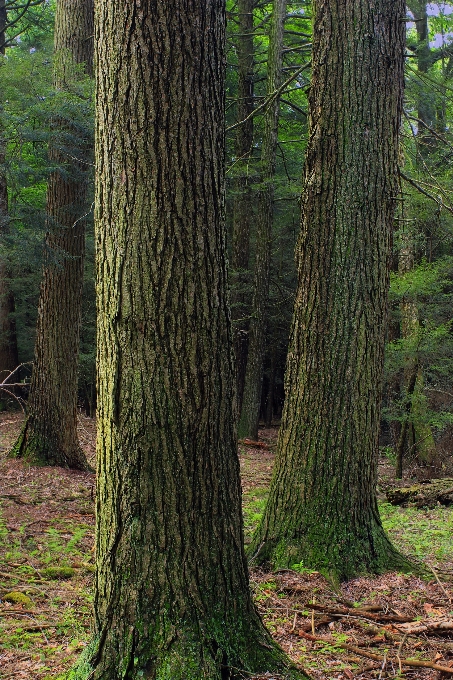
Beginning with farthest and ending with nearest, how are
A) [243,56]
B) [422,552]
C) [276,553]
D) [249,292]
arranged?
1. [249,292]
2. [243,56]
3. [422,552]
4. [276,553]

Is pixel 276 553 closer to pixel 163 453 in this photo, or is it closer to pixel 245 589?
pixel 245 589

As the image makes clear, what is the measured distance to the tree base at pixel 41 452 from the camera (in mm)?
8250

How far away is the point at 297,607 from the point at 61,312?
569 cm

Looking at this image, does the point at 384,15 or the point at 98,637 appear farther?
the point at 384,15

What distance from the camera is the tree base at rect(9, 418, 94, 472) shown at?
27.1ft

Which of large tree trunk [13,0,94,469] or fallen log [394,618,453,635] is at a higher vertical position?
large tree trunk [13,0,94,469]

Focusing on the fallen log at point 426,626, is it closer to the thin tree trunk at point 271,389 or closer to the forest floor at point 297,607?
the forest floor at point 297,607

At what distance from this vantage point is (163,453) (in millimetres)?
2496

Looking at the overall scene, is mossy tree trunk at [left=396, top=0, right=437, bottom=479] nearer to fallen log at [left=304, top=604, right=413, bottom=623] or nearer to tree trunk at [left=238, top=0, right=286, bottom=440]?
tree trunk at [left=238, top=0, right=286, bottom=440]

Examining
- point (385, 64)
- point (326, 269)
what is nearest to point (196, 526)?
point (326, 269)

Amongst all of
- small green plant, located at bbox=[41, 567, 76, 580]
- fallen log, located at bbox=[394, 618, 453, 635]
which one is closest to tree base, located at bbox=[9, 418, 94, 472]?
small green plant, located at bbox=[41, 567, 76, 580]

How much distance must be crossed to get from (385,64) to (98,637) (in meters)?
4.49

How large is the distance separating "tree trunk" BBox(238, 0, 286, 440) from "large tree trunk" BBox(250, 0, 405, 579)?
29.0ft

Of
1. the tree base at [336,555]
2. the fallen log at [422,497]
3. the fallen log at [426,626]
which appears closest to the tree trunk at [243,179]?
the fallen log at [422,497]
